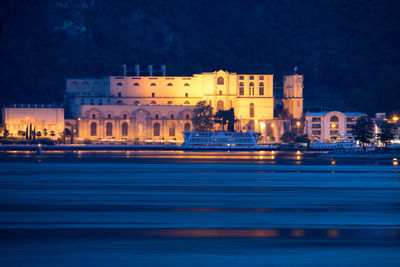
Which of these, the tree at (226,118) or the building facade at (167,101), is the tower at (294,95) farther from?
the tree at (226,118)

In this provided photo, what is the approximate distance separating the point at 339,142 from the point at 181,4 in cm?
9540

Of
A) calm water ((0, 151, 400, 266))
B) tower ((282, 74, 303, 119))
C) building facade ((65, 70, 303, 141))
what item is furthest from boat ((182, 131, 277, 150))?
calm water ((0, 151, 400, 266))

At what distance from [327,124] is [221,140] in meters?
20.0

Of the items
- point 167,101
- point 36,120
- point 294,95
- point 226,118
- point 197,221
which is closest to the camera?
point 197,221

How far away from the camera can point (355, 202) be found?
94.9 ft

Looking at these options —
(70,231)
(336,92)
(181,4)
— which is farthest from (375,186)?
(181,4)

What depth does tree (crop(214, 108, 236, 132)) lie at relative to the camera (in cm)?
10375

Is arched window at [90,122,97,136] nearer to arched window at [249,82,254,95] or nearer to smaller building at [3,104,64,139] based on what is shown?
smaller building at [3,104,64,139]

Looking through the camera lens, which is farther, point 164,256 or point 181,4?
point 181,4

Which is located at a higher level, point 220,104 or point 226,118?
point 220,104

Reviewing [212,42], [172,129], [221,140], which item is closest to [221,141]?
[221,140]

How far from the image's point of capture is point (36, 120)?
106m

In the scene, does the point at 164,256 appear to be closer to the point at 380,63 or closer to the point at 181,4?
the point at 380,63

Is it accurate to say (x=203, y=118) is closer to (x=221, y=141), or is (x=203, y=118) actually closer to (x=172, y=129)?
(x=172, y=129)
